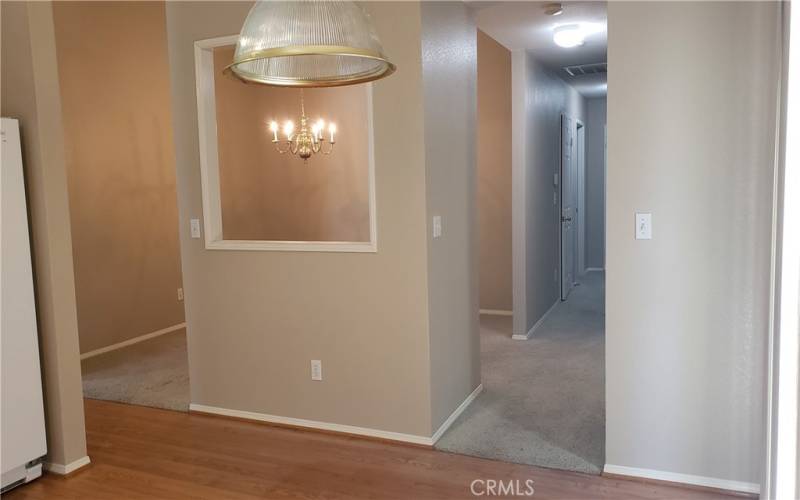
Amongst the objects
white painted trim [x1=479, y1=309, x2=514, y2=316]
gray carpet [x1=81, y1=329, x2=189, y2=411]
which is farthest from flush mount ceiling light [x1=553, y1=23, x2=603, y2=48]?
gray carpet [x1=81, y1=329, x2=189, y2=411]

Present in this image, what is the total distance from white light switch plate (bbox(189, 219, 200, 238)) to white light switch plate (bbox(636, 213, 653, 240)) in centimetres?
245

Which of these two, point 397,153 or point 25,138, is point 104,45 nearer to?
point 25,138

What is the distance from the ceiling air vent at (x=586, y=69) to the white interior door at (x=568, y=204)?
1.72 ft

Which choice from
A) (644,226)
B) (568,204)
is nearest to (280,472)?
(644,226)

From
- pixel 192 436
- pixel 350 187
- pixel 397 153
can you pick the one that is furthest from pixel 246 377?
pixel 350 187

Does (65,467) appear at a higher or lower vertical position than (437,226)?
lower

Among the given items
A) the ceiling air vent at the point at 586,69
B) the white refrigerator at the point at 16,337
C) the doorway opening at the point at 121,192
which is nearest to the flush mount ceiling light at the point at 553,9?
the ceiling air vent at the point at 586,69

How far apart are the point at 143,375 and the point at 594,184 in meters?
6.98

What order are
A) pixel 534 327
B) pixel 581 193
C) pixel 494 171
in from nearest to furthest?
1. pixel 534 327
2. pixel 494 171
3. pixel 581 193

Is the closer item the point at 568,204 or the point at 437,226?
the point at 437,226

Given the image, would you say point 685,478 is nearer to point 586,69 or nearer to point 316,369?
point 316,369

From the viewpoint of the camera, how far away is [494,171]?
259 inches

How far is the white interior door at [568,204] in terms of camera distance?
6992 millimetres

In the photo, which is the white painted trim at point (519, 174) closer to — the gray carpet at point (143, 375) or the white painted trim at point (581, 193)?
the gray carpet at point (143, 375)
